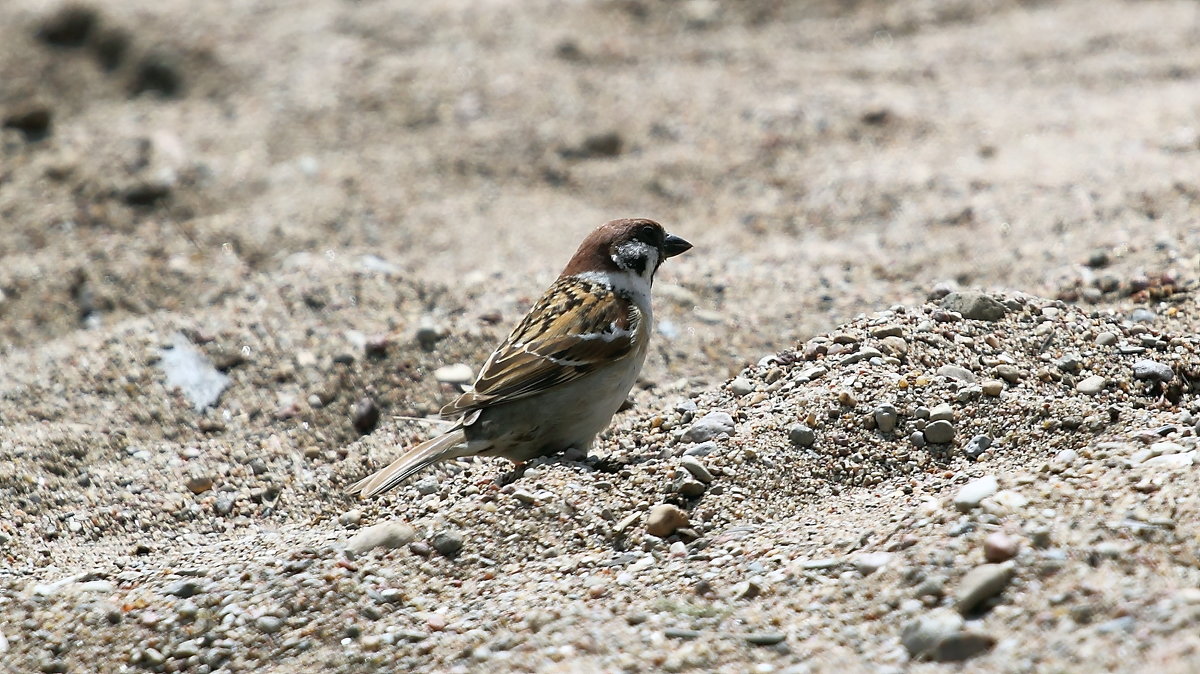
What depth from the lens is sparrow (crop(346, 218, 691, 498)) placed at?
411 centimetres

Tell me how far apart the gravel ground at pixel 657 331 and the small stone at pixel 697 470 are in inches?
0.6

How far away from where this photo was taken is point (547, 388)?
417 centimetres

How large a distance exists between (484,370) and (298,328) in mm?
1526

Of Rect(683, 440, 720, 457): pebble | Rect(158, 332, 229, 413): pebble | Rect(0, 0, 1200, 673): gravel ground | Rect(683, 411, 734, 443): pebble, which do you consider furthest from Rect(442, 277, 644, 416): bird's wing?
Rect(158, 332, 229, 413): pebble

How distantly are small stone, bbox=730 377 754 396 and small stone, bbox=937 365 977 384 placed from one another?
0.63 meters

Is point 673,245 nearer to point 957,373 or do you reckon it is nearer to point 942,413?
point 957,373

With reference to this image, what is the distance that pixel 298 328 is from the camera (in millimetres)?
5496

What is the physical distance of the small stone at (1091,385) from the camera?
3.96 metres

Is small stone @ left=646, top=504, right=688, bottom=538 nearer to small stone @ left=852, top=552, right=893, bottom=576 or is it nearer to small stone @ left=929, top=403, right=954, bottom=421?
small stone @ left=852, top=552, right=893, bottom=576

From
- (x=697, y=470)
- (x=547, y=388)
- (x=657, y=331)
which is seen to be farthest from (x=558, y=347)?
(x=657, y=331)

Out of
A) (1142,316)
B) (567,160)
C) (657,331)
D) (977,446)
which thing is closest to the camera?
(977,446)

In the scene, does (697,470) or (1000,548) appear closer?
(1000,548)

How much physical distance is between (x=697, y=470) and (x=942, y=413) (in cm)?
79

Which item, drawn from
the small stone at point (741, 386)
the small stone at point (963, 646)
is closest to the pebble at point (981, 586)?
the small stone at point (963, 646)
